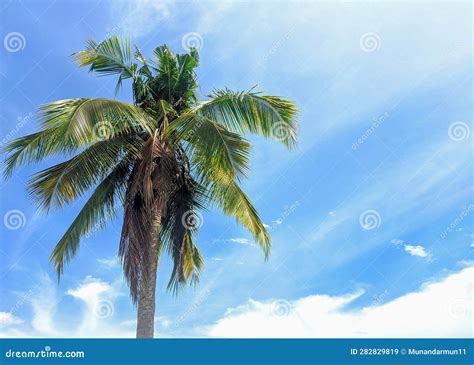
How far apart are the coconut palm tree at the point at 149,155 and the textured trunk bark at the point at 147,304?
0.8 inches

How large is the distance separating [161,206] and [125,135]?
6.20 feet

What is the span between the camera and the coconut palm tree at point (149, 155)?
11211mm

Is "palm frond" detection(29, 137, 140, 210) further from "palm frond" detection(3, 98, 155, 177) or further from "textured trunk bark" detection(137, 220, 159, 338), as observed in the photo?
"textured trunk bark" detection(137, 220, 159, 338)

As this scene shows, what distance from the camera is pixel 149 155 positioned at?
38.6ft

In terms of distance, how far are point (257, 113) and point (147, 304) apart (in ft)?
15.5

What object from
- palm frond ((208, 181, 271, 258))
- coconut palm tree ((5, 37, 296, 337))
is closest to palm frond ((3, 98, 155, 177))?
coconut palm tree ((5, 37, 296, 337))

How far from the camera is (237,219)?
498 inches

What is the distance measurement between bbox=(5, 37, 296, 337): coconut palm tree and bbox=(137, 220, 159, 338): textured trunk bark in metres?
0.02

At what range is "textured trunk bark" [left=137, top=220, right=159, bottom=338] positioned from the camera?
438 inches

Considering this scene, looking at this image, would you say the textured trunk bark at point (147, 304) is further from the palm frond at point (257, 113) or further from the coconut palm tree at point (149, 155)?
the palm frond at point (257, 113)
